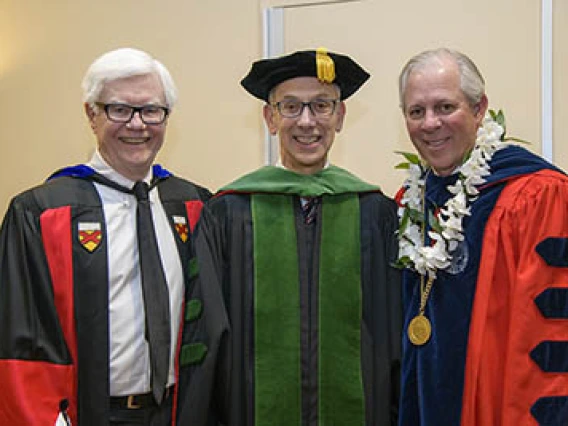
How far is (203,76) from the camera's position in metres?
4.07

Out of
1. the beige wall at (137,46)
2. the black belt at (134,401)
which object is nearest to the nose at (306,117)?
the black belt at (134,401)

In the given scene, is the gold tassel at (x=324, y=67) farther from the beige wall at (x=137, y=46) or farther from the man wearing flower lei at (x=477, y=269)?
the beige wall at (x=137, y=46)

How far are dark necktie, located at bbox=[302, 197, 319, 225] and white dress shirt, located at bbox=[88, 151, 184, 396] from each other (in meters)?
0.48

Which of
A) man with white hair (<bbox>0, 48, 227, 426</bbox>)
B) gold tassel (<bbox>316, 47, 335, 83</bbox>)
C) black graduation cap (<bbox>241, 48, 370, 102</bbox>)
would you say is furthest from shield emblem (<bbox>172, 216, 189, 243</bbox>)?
gold tassel (<bbox>316, 47, 335, 83</bbox>)

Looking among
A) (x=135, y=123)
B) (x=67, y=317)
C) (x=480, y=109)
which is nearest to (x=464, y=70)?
(x=480, y=109)

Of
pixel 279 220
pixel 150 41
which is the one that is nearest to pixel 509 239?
pixel 279 220

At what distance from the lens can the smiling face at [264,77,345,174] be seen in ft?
8.37

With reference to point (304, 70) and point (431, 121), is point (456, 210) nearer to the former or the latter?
point (431, 121)

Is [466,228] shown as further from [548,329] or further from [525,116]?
[525,116]

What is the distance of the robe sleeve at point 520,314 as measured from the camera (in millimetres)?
2090

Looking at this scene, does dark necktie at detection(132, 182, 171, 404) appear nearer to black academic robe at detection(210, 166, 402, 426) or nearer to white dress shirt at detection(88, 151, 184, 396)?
white dress shirt at detection(88, 151, 184, 396)

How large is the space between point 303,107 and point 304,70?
0.13 meters

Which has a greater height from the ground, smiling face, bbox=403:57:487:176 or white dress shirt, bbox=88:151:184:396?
smiling face, bbox=403:57:487:176

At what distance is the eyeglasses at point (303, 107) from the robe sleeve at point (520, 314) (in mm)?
706
